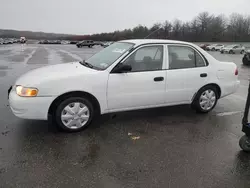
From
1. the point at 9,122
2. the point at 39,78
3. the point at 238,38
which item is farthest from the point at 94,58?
the point at 238,38

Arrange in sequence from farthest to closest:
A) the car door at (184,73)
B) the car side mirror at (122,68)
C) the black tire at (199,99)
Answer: the black tire at (199,99) < the car door at (184,73) < the car side mirror at (122,68)

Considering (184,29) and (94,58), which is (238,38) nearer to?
(184,29)

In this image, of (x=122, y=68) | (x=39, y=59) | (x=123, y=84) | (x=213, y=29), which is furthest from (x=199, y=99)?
(x=213, y=29)

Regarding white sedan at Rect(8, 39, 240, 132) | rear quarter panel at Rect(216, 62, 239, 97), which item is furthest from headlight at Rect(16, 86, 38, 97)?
rear quarter panel at Rect(216, 62, 239, 97)

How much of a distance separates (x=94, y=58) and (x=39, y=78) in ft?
4.69

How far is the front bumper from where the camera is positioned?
3.69 metres

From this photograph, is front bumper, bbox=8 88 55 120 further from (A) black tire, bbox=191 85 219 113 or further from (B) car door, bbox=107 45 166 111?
(A) black tire, bbox=191 85 219 113

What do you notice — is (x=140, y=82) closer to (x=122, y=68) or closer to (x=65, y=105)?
(x=122, y=68)

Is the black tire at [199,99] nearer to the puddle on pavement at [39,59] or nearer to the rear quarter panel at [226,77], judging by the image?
the rear quarter panel at [226,77]

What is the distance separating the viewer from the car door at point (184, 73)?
4.66 m

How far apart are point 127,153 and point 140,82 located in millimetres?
1446

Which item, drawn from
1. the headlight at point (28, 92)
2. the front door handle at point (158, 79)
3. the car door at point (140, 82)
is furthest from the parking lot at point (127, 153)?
the front door handle at point (158, 79)

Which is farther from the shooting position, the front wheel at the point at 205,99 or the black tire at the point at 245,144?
the front wheel at the point at 205,99

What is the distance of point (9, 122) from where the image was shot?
14.5 feet
